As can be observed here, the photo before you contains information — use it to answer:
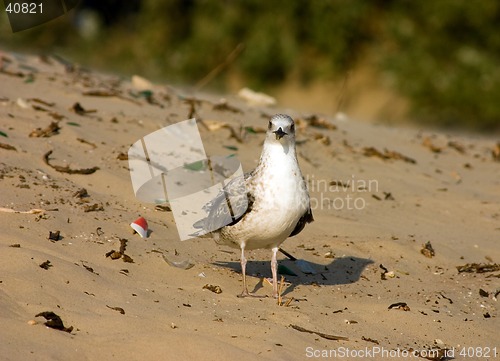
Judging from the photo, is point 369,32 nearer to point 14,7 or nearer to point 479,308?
point 14,7

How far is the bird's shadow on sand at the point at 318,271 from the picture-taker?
6551 mm

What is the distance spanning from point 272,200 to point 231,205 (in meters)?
0.36

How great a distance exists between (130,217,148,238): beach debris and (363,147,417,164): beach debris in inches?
157

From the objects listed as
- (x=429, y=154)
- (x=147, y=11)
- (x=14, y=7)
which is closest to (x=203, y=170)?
(x=429, y=154)

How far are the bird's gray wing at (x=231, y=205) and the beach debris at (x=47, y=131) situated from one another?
8.74 feet

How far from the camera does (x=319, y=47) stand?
2214 centimetres

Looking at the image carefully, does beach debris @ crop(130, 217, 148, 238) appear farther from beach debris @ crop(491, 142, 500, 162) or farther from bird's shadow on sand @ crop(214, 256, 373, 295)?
beach debris @ crop(491, 142, 500, 162)

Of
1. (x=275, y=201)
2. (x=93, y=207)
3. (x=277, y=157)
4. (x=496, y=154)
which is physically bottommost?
(x=496, y=154)

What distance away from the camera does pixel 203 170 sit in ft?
27.6

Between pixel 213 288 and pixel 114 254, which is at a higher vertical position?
pixel 114 254

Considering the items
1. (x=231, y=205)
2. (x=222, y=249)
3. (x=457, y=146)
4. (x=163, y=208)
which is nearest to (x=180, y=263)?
(x=231, y=205)

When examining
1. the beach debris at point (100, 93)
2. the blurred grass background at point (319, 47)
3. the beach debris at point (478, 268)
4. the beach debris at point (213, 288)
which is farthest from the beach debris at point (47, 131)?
the blurred grass background at point (319, 47)

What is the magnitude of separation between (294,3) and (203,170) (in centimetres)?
1436

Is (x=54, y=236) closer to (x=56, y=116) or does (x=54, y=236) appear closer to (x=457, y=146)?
(x=56, y=116)
